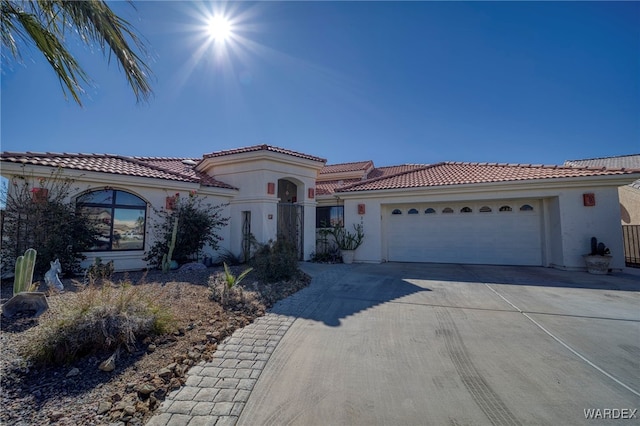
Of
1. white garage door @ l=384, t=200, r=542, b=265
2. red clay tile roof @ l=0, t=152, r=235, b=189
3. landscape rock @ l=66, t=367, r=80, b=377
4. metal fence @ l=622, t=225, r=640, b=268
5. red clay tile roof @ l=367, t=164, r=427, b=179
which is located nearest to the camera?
landscape rock @ l=66, t=367, r=80, b=377

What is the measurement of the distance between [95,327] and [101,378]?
2.60ft

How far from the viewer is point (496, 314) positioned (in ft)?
19.1

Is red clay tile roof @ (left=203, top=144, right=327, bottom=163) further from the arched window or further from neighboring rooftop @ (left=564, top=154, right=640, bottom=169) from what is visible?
neighboring rooftop @ (left=564, top=154, right=640, bottom=169)

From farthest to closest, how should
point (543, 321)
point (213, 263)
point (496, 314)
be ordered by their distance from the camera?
point (213, 263), point (496, 314), point (543, 321)

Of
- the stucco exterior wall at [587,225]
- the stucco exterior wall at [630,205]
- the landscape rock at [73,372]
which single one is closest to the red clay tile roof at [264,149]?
the landscape rock at [73,372]

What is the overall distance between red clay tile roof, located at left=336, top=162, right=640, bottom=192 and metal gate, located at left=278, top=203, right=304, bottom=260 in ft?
8.82

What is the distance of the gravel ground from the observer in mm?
2787

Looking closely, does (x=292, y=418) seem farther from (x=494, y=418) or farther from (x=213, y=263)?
(x=213, y=263)

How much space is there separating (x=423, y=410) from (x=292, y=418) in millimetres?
1414

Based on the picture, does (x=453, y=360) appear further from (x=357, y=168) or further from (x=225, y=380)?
(x=357, y=168)

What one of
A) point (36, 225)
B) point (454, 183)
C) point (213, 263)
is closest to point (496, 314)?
point (454, 183)

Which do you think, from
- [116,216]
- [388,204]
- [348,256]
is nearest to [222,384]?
[116,216]

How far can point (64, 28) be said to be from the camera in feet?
11.7

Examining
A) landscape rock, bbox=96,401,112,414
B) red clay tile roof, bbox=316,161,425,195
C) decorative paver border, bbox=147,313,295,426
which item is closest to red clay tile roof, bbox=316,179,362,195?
red clay tile roof, bbox=316,161,425,195
